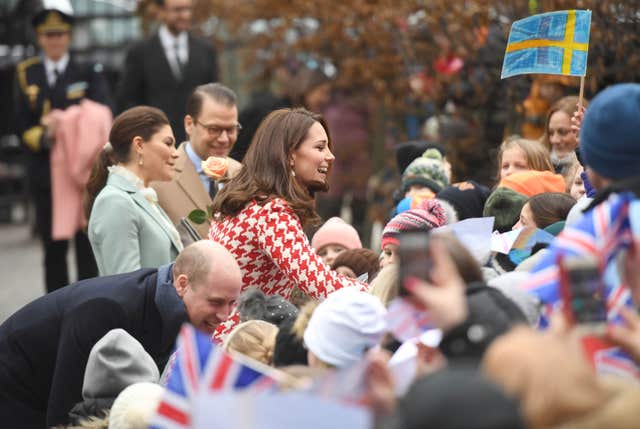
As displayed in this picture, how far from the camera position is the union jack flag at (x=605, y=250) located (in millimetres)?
3350

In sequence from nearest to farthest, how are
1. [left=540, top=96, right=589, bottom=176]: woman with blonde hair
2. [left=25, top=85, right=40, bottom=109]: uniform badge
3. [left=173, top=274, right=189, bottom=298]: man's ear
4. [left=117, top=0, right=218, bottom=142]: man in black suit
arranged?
[left=173, top=274, right=189, bottom=298]: man's ear
[left=540, top=96, right=589, bottom=176]: woman with blonde hair
[left=25, top=85, right=40, bottom=109]: uniform badge
[left=117, top=0, right=218, bottom=142]: man in black suit

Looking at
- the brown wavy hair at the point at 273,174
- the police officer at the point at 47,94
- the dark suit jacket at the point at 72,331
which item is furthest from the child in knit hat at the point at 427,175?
the police officer at the point at 47,94

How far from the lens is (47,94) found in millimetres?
9578

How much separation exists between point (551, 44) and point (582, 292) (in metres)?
3.05

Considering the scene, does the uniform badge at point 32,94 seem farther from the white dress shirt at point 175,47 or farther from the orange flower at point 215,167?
the orange flower at point 215,167

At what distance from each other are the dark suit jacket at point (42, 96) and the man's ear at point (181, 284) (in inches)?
186

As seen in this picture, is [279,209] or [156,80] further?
[156,80]

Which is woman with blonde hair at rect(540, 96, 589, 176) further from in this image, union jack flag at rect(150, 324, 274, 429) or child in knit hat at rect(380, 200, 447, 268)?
union jack flag at rect(150, 324, 274, 429)

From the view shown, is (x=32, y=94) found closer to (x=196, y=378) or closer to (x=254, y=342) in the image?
(x=254, y=342)

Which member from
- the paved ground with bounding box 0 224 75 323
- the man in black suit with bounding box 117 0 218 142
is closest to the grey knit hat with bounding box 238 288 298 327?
the paved ground with bounding box 0 224 75 323

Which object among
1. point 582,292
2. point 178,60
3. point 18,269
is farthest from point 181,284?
point 18,269

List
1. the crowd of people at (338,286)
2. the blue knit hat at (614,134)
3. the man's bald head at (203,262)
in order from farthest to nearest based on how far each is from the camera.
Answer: the man's bald head at (203,262)
the blue knit hat at (614,134)
the crowd of people at (338,286)

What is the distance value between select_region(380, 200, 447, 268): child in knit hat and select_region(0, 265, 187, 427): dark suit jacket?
3.41 ft

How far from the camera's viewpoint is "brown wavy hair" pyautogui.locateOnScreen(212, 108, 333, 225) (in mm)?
5512
